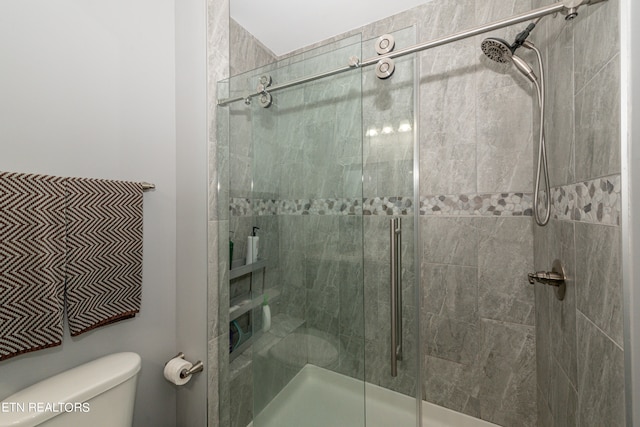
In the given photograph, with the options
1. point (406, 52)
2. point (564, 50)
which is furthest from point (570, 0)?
point (406, 52)

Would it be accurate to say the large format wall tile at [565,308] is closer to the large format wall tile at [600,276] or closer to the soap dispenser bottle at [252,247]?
the large format wall tile at [600,276]

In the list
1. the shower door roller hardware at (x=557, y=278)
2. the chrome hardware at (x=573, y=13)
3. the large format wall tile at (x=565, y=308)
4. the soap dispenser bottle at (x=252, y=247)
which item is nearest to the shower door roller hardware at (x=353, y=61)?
the chrome hardware at (x=573, y=13)

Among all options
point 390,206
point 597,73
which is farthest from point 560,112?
point 390,206

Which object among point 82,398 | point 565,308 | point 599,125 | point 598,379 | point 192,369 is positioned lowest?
point 192,369

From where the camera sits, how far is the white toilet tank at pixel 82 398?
630 millimetres

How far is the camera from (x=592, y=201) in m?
0.65

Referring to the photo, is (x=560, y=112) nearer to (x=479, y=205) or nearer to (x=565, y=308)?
(x=479, y=205)

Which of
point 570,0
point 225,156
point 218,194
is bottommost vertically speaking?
point 218,194

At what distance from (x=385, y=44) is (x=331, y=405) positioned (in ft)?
4.86

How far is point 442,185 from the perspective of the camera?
1.32m

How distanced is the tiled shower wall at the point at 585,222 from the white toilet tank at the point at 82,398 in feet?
4.39

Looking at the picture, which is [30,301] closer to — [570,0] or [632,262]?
[632,262]

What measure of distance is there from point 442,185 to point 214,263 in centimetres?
124

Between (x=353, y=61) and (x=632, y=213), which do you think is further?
(x=353, y=61)
